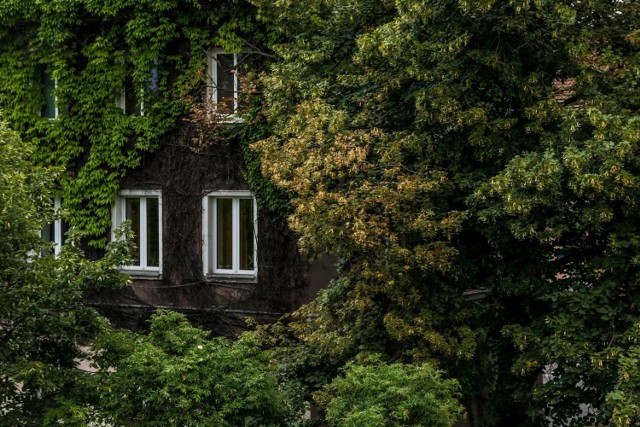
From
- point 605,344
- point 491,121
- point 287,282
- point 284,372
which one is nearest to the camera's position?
point 605,344

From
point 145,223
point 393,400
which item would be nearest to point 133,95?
point 145,223

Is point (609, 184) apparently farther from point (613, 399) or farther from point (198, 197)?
point (198, 197)

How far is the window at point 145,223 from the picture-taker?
25359mm

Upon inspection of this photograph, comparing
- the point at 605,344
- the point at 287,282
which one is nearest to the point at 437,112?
the point at 605,344

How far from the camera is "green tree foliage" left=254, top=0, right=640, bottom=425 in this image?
14398 millimetres

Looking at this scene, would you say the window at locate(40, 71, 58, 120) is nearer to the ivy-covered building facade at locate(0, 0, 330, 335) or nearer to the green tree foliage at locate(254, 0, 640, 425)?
the ivy-covered building facade at locate(0, 0, 330, 335)

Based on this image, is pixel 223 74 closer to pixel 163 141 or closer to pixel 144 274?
pixel 163 141

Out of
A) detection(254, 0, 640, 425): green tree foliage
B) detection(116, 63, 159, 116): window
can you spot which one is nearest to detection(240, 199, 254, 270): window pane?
detection(116, 63, 159, 116): window

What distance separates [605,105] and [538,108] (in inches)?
34.0

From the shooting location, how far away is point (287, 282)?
77.7ft

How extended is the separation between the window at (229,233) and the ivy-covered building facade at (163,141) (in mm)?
28

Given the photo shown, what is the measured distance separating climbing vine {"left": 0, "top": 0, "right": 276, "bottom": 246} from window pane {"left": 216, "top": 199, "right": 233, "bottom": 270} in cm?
208

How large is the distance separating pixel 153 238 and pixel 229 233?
6.35 feet

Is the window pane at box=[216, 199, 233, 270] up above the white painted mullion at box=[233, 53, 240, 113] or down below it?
below
